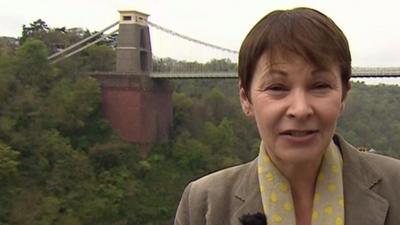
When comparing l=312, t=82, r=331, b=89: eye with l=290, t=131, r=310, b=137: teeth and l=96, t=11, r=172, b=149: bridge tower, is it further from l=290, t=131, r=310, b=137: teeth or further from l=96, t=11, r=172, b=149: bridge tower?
l=96, t=11, r=172, b=149: bridge tower

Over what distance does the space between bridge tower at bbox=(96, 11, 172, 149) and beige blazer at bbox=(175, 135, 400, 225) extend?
10441 millimetres

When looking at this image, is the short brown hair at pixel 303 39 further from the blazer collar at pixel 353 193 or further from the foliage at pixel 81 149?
the foliage at pixel 81 149

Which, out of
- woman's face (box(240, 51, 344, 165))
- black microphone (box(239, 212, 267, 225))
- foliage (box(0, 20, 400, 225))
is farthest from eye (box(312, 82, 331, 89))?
foliage (box(0, 20, 400, 225))

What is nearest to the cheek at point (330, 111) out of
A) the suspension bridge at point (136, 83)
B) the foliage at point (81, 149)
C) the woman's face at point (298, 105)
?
the woman's face at point (298, 105)

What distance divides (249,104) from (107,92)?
10590mm

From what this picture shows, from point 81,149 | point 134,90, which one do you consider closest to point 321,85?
point 81,149

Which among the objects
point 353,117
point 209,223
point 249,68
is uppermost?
point 249,68

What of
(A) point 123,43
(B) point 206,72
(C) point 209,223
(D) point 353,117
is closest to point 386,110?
(D) point 353,117

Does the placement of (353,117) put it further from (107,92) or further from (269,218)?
(269,218)

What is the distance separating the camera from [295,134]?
50cm

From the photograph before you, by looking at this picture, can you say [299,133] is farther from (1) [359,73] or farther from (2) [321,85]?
(1) [359,73]

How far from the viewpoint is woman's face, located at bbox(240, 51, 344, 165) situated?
49cm

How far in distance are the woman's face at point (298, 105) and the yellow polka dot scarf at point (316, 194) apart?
25mm

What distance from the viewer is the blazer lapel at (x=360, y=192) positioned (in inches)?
20.4
